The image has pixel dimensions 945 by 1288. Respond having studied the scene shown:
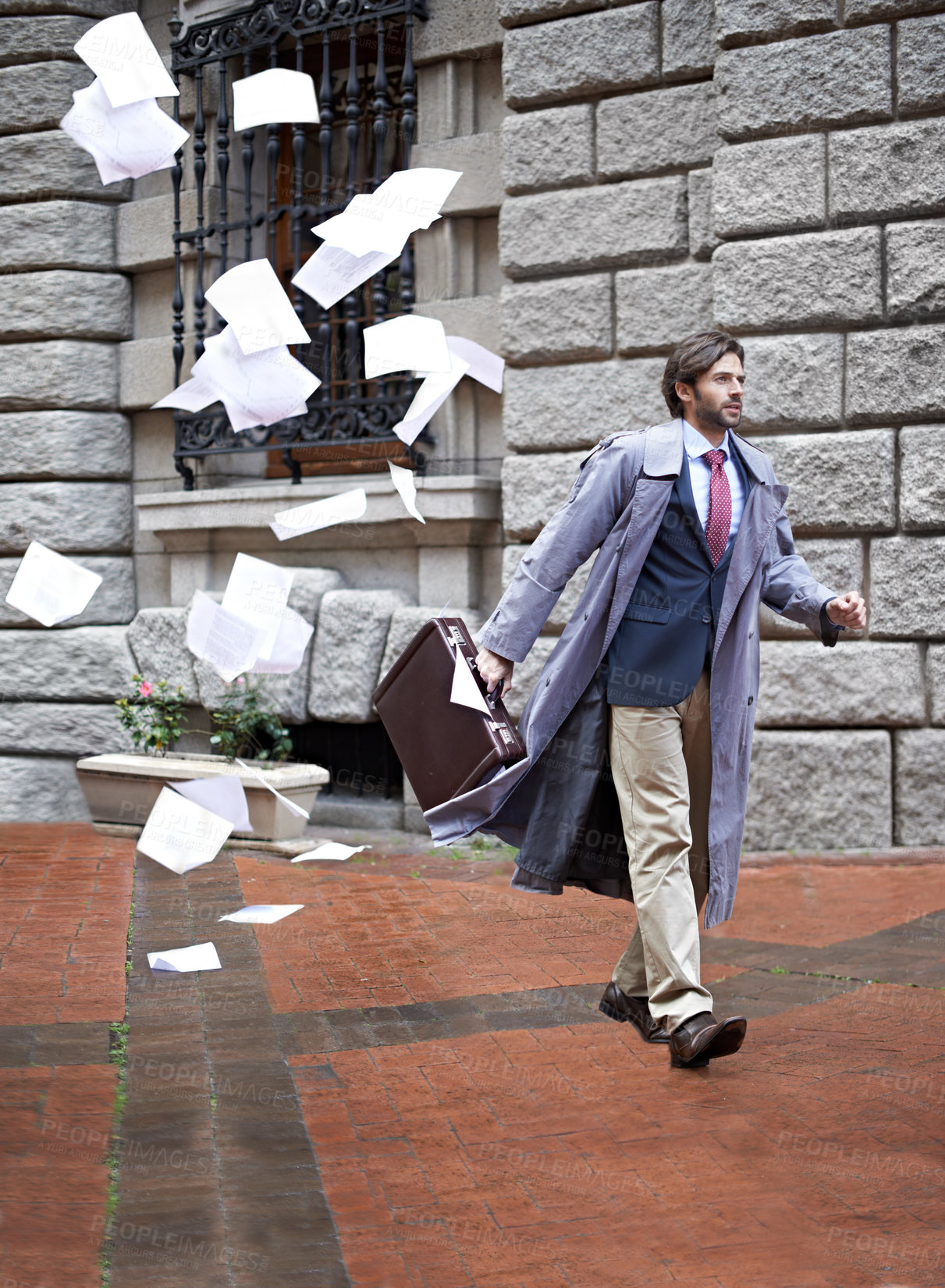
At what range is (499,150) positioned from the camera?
287 inches

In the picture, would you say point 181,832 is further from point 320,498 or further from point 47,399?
point 47,399

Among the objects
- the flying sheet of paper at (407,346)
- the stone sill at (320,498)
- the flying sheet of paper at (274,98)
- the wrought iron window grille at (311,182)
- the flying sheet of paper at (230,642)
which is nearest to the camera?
the flying sheet of paper at (407,346)

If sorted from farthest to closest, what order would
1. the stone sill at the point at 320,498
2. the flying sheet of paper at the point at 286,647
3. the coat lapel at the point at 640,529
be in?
1. the stone sill at the point at 320,498
2. the flying sheet of paper at the point at 286,647
3. the coat lapel at the point at 640,529

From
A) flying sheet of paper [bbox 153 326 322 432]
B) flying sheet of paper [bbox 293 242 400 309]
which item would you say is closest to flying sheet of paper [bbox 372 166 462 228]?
flying sheet of paper [bbox 293 242 400 309]

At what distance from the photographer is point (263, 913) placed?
5.52 metres

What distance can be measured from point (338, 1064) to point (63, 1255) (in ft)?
3.92

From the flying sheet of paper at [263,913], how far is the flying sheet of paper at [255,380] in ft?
6.18

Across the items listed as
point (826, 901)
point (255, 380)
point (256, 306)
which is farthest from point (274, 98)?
point (826, 901)

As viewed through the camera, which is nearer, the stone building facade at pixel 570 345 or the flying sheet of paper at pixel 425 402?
the flying sheet of paper at pixel 425 402

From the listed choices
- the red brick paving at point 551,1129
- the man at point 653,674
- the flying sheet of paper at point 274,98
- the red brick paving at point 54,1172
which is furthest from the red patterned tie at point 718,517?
the flying sheet of paper at point 274,98

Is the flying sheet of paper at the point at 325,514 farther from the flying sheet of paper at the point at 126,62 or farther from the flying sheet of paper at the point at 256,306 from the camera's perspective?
the flying sheet of paper at the point at 126,62

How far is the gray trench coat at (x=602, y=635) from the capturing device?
3.91 metres

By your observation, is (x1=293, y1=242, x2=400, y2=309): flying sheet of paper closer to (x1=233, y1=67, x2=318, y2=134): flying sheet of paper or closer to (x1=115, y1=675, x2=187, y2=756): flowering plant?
(x1=233, y1=67, x2=318, y2=134): flying sheet of paper

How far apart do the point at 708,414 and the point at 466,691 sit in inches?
40.4
